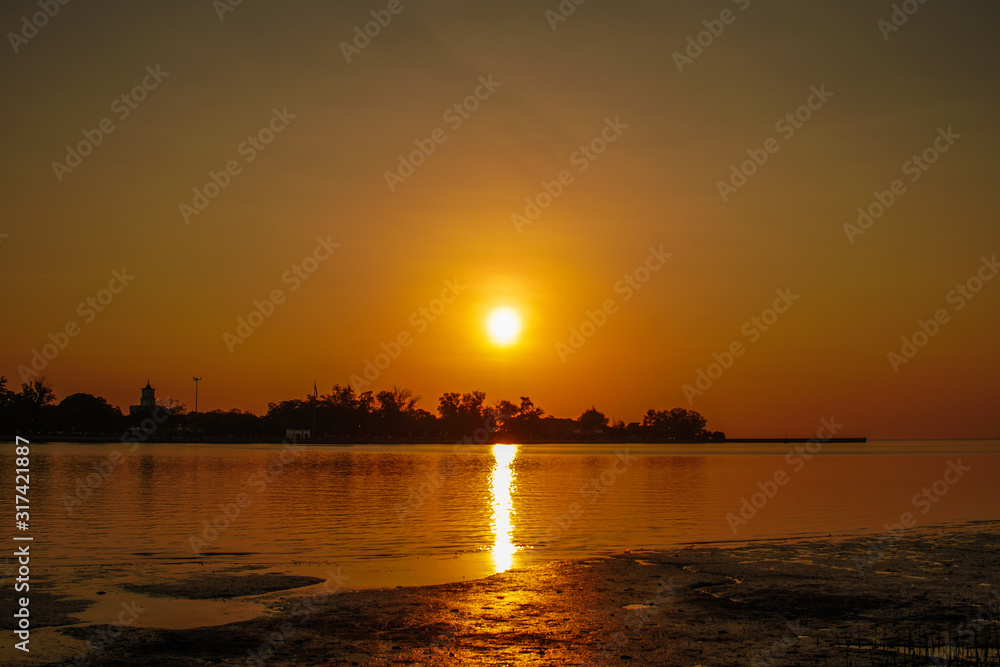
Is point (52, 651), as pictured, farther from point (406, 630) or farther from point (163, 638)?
point (406, 630)

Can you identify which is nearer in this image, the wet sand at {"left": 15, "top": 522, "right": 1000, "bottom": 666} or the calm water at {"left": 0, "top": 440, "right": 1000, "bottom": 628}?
the wet sand at {"left": 15, "top": 522, "right": 1000, "bottom": 666}

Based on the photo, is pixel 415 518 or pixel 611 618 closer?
pixel 611 618

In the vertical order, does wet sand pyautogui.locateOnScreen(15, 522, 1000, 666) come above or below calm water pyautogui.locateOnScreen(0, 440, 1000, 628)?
above

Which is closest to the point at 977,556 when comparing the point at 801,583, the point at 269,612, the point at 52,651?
the point at 801,583

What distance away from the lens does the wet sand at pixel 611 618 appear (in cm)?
1538

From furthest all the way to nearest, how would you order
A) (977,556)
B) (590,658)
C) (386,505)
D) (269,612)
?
1. (386,505)
2. (977,556)
3. (269,612)
4. (590,658)

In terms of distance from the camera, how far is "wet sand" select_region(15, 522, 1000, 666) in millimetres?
15375

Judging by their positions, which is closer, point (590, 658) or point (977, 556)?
point (590, 658)

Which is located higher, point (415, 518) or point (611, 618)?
point (611, 618)

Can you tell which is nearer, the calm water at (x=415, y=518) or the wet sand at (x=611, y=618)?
the wet sand at (x=611, y=618)

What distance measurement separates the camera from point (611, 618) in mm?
18641

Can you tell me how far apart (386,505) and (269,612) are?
31.8 m

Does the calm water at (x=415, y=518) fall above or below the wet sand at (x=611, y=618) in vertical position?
below

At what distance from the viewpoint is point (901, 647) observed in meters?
15.6
